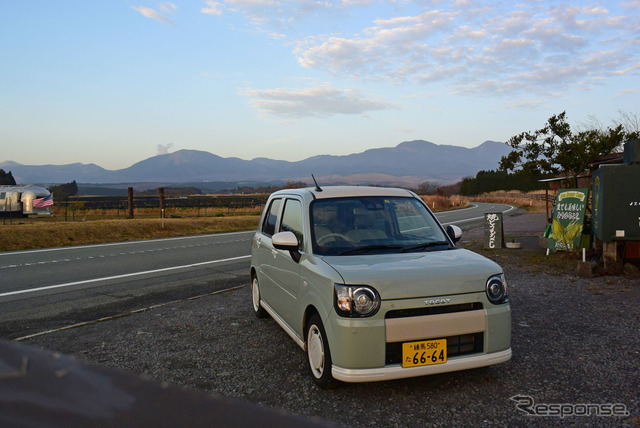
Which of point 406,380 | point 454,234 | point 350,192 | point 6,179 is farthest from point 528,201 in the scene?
point 6,179

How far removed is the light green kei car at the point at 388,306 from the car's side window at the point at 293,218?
15 cm

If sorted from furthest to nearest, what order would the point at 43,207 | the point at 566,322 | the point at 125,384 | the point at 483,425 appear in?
the point at 43,207, the point at 566,322, the point at 483,425, the point at 125,384

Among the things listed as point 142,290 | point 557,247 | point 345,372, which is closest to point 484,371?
point 345,372

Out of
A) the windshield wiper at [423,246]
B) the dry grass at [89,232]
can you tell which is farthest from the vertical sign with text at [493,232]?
the dry grass at [89,232]

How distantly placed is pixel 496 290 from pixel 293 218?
2.44 metres

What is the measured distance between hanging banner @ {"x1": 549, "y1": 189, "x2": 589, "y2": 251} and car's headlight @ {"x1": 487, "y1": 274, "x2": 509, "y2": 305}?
26.2 ft

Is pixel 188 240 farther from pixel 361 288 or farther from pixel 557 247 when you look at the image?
pixel 361 288

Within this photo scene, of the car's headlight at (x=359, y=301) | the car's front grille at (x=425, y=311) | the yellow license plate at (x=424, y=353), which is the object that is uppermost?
the car's headlight at (x=359, y=301)

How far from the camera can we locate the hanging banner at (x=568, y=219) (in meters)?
11.2

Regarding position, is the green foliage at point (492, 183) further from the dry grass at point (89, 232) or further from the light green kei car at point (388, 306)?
the light green kei car at point (388, 306)

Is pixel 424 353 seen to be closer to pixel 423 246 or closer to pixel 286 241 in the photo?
pixel 423 246

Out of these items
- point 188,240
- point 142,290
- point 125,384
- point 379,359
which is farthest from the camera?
point 188,240

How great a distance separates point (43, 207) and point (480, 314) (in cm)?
3793

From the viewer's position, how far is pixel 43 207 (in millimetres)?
35375
